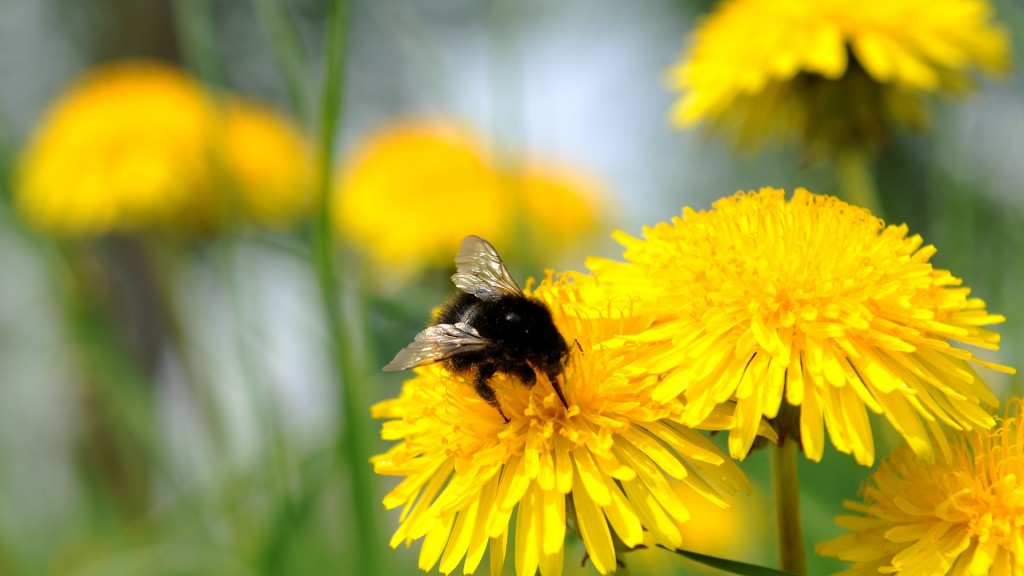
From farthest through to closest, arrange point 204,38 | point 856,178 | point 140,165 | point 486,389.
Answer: point 140,165, point 856,178, point 204,38, point 486,389

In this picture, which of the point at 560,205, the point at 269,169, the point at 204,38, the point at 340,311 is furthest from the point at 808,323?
the point at 560,205

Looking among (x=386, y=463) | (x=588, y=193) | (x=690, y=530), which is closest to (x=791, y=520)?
(x=386, y=463)

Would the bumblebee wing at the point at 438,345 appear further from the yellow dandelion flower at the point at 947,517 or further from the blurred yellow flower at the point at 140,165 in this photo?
the blurred yellow flower at the point at 140,165

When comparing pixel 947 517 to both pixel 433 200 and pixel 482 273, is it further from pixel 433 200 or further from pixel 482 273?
pixel 433 200

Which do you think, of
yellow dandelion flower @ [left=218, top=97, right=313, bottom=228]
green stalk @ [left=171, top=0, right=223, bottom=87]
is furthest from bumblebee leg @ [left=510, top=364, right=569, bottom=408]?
yellow dandelion flower @ [left=218, top=97, right=313, bottom=228]

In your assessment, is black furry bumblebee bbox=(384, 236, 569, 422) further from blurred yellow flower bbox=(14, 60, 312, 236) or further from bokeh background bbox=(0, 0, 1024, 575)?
blurred yellow flower bbox=(14, 60, 312, 236)

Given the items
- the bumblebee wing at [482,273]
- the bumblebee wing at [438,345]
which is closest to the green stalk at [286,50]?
the bumblebee wing at [482,273]

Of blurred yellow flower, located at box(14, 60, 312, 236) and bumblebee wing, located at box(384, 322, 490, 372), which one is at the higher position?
blurred yellow flower, located at box(14, 60, 312, 236)
